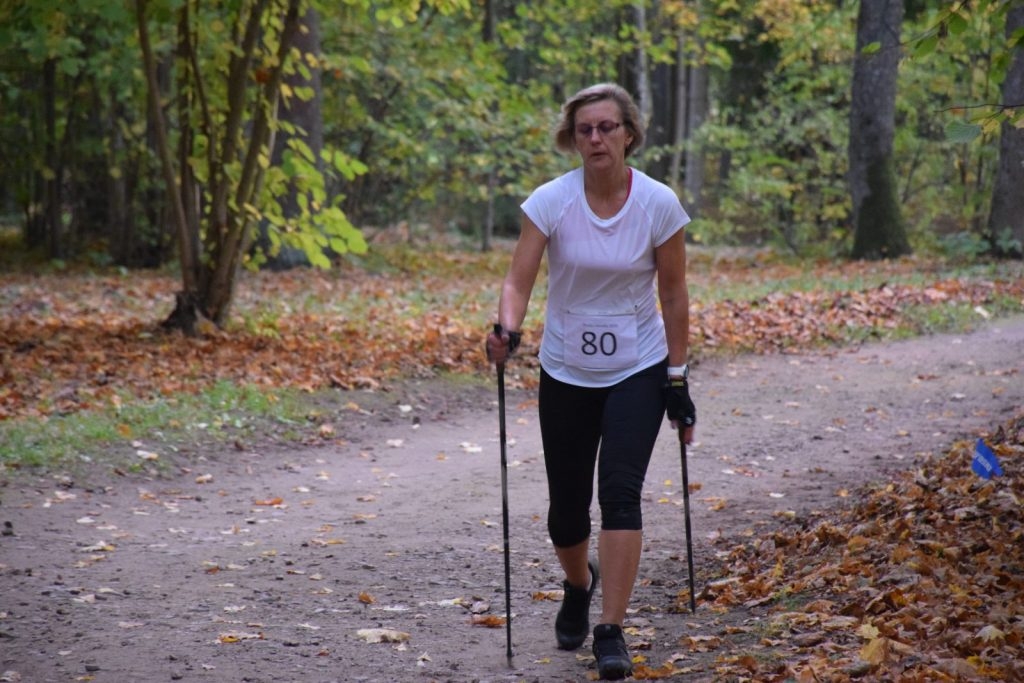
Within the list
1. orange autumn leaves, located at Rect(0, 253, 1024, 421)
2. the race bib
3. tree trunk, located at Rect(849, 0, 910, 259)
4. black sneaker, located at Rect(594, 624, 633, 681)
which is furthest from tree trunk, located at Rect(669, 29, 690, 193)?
black sneaker, located at Rect(594, 624, 633, 681)

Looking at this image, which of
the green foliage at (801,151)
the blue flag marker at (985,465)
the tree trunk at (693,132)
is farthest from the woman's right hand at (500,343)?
the tree trunk at (693,132)

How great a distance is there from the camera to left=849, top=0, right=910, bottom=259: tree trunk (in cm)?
2078

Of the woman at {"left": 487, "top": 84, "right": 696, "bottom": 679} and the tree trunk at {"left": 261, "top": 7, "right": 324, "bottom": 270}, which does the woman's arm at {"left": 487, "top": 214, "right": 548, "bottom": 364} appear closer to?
the woman at {"left": 487, "top": 84, "right": 696, "bottom": 679}

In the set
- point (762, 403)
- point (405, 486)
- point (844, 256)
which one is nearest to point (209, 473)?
point (405, 486)

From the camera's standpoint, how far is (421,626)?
18.9 ft

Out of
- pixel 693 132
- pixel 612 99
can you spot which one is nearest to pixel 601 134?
pixel 612 99

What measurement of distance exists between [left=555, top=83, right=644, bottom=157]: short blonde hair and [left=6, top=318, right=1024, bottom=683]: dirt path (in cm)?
208

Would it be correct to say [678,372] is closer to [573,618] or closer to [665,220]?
[665,220]

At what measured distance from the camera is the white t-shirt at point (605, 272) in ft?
15.9

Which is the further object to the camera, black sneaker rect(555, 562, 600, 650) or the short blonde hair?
black sneaker rect(555, 562, 600, 650)

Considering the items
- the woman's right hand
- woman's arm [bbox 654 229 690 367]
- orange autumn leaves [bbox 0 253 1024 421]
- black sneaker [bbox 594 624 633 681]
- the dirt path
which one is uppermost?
woman's arm [bbox 654 229 690 367]

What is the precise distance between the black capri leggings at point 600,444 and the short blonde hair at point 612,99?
3.03 ft

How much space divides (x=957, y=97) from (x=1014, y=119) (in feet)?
64.0

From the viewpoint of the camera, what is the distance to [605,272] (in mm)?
4828
